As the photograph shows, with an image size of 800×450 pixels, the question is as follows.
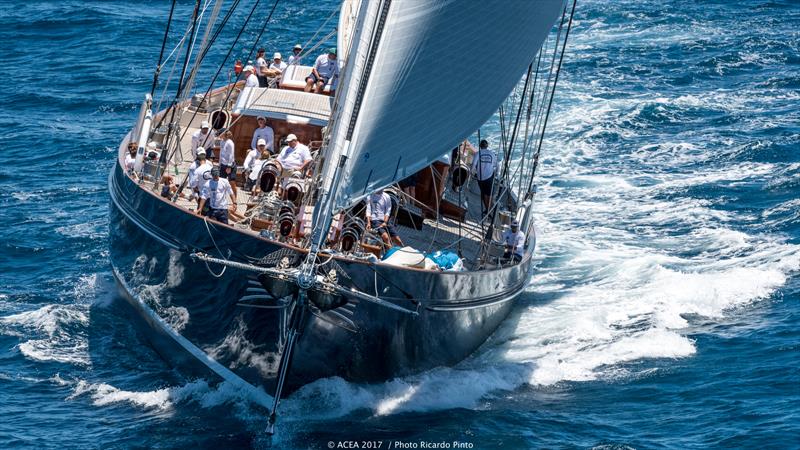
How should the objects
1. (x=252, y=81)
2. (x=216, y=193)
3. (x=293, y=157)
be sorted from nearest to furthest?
(x=216, y=193) < (x=293, y=157) < (x=252, y=81)

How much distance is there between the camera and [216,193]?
22141 millimetres

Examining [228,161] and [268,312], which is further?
[228,161]

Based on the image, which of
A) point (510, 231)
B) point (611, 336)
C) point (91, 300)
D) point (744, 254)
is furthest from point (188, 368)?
point (744, 254)

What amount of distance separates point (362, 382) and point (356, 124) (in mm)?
5050

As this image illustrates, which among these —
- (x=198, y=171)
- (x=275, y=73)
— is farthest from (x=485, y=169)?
(x=275, y=73)

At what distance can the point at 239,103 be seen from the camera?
1044 inches

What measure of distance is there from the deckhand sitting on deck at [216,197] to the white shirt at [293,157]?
186 cm

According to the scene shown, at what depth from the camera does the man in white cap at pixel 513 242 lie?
24.7 meters

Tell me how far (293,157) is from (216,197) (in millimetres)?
2261

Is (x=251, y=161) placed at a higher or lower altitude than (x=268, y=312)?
higher

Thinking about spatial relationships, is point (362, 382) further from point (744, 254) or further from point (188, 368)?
point (744, 254)

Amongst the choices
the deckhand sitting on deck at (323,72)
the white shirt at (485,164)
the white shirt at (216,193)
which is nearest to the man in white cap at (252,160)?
the white shirt at (216,193)

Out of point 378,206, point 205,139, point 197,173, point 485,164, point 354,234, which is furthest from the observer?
point 485,164

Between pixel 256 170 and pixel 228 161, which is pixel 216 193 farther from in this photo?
pixel 228 161
